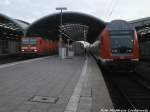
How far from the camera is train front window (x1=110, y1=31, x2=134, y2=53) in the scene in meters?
15.5

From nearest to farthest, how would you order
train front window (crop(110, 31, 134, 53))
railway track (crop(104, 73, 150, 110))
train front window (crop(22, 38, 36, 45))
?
railway track (crop(104, 73, 150, 110))
train front window (crop(110, 31, 134, 53))
train front window (crop(22, 38, 36, 45))

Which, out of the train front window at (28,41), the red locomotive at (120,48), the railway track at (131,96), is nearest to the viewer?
the railway track at (131,96)

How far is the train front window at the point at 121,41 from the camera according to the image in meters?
15.5

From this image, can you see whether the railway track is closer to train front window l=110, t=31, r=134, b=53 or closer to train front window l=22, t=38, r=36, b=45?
train front window l=110, t=31, r=134, b=53

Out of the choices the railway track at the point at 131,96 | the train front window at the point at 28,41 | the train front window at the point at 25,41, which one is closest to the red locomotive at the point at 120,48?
the railway track at the point at 131,96

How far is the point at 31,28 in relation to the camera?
152ft

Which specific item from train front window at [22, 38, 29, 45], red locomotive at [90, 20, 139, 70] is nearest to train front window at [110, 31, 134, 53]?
red locomotive at [90, 20, 139, 70]

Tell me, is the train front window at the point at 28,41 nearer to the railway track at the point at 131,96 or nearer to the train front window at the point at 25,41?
the train front window at the point at 25,41

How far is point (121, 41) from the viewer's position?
51.6 ft

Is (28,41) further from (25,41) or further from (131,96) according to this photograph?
(131,96)

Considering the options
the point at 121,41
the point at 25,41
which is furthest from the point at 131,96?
A: the point at 25,41

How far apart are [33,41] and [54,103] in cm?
2660

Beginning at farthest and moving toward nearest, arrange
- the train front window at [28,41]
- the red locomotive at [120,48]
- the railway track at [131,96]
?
the train front window at [28,41], the red locomotive at [120,48], the railway track at [131,96]

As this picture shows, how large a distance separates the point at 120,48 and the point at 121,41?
50 centimetres
